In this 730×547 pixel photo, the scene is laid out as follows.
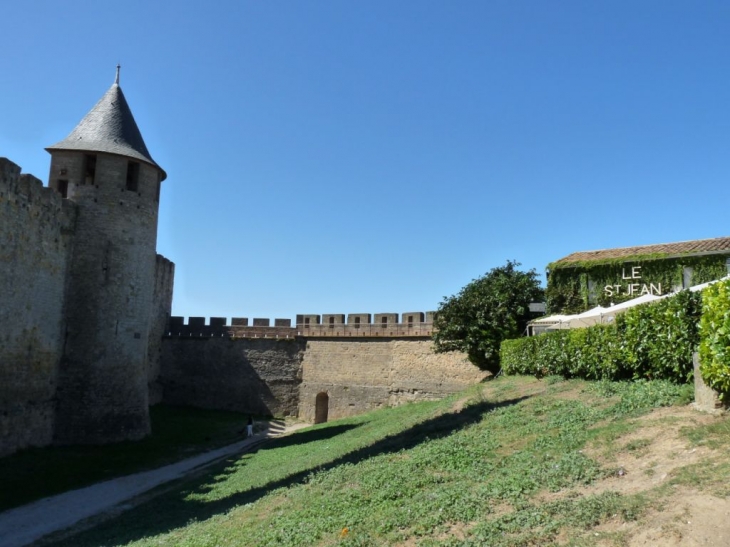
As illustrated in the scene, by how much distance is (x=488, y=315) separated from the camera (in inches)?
908

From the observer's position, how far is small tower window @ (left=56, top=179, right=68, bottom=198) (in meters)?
19.6

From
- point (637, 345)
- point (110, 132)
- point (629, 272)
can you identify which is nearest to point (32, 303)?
point (110, 132)

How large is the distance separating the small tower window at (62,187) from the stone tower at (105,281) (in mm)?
30

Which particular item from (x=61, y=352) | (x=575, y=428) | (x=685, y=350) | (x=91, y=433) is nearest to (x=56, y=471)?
(x=91, y=433)

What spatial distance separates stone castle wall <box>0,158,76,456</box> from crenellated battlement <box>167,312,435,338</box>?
1236 cm

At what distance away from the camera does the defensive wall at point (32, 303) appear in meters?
16.0

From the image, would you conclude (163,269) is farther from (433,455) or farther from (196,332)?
(433,455)

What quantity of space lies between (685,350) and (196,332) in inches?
1025

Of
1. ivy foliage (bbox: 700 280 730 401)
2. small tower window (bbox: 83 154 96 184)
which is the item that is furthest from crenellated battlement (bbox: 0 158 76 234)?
ivy foliage (bbox: 700 280 730 401)

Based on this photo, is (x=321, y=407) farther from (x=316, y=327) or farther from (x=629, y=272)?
(x=629, y=272)

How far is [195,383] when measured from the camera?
30.6 meters

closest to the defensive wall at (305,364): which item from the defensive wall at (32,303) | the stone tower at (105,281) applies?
the stone tower at (105,281)

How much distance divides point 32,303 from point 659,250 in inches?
894

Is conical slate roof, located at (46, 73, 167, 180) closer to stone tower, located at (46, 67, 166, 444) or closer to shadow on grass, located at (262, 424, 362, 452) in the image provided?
stone tower, located at (46, 67, 166, 444)
